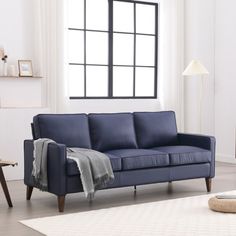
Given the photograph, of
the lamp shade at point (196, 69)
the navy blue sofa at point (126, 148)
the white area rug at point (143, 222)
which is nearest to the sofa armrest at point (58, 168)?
the navy blue sofa at point (126, 148)

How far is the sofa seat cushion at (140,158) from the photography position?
5.46 m

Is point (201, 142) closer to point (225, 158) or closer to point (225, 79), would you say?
point (225, 158)

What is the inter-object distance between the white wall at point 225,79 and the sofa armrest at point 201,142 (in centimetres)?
238

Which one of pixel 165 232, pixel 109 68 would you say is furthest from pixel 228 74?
pixel 165 232

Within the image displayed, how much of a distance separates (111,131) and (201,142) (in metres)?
1.13

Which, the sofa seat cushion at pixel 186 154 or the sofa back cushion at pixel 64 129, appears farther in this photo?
the sofa seat cushion at pixel 186 154

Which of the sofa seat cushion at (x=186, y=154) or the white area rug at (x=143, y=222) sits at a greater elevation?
the sofa seat cushion at (x=186, y=154)

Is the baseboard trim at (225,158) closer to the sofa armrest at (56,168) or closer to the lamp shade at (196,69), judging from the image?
the lamp shade at (196,69)

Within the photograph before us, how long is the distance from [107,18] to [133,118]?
263 centimetres

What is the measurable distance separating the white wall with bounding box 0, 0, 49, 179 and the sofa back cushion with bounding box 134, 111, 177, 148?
1565 mm

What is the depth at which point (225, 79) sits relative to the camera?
346 inches

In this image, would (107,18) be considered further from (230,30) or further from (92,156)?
(92,156)

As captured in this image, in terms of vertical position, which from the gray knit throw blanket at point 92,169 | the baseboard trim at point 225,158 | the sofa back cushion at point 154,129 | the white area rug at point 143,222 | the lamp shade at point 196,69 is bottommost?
the baseboard trim at point 225,158

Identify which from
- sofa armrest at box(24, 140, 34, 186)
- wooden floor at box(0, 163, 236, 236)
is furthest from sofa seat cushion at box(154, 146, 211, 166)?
sofa armrest at box(24, 140, 34, 186)
